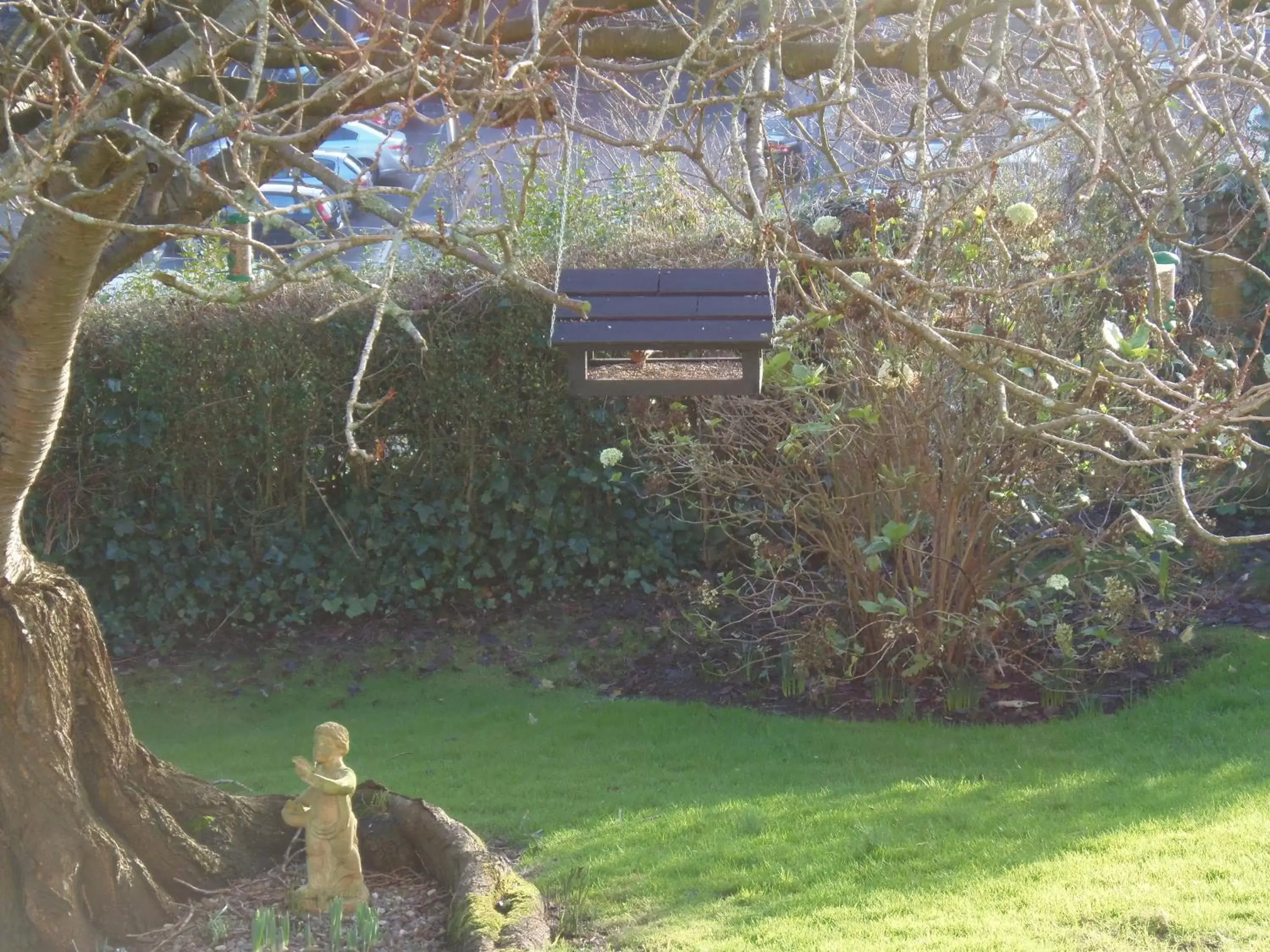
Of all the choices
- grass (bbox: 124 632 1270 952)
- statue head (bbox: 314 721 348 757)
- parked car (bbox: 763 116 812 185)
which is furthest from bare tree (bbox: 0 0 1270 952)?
parked car (bbox: 763 116 812 185)

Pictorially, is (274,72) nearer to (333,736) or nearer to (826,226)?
(826,226)

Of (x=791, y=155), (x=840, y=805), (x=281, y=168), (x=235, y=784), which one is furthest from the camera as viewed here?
(x=791, y=155)

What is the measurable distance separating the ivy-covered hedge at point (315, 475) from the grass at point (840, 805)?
3.17 ft

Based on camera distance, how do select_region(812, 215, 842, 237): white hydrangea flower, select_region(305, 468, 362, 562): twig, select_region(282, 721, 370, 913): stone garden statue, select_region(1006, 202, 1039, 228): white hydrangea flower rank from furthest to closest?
select_region(305, 468, 362, 562): twig < select_region(812, 215, 842, 237): white hydrangea flower < select_region(1006, 202, 1039, 228): white hydrangea flower < select_region(282, 721, 370, 913): stone garden statue

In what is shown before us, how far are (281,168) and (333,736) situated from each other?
191 cm

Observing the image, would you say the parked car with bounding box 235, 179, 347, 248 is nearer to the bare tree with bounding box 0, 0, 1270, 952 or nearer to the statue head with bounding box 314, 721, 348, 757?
the bare tree with bounding box 0, 0, 1270, 952

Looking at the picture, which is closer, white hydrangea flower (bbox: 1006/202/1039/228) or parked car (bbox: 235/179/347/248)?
parked car (bbox: 235/179/347/248)

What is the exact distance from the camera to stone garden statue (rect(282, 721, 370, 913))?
14.0 feet

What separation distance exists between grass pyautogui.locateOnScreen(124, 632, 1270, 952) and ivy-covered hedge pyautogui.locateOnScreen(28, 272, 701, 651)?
97cm

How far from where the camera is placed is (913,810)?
16.3 feet

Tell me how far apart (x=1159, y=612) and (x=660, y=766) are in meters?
2.58

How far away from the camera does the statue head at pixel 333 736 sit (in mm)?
4320

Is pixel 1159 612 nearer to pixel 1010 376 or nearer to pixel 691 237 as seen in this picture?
pixel 1010 376

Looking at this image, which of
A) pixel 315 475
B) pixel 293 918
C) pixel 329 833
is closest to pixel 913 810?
pixel 329 833
